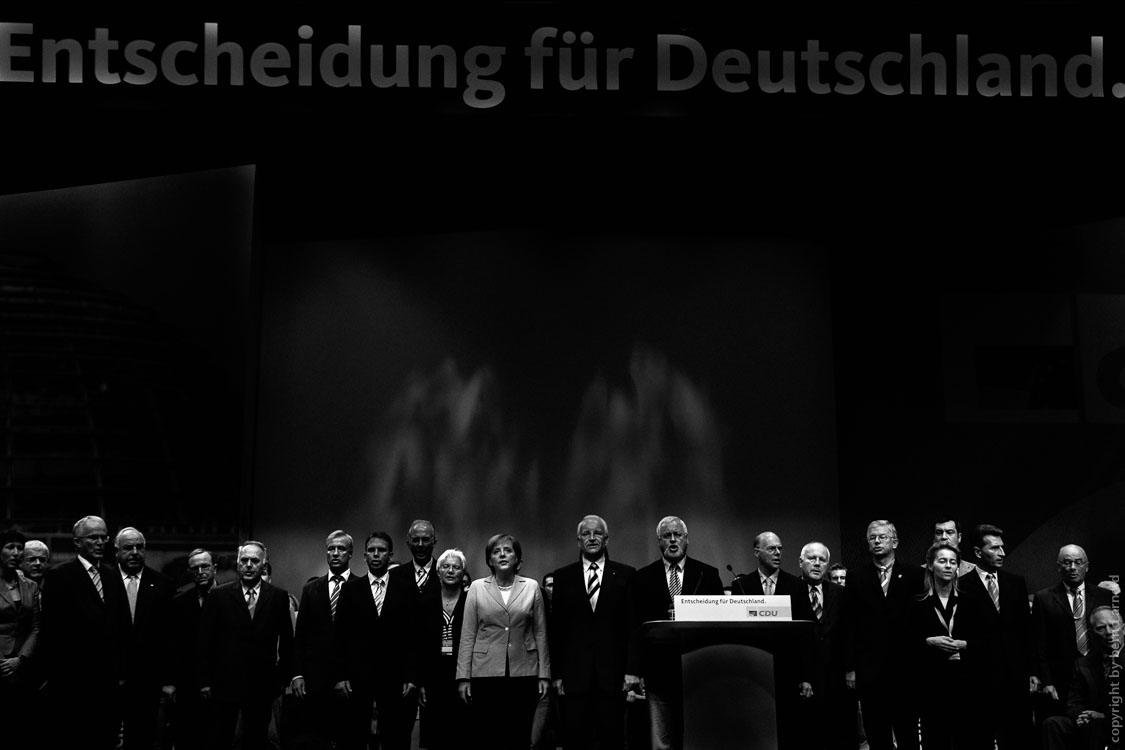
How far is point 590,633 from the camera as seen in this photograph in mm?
7574

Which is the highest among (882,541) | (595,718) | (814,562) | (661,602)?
(882,541)

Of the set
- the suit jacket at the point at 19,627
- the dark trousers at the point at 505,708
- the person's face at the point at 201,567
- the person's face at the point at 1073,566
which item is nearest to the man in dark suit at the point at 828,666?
the person's face at the point at 1073,566

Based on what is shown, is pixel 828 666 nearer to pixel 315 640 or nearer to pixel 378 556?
pixel 378 556

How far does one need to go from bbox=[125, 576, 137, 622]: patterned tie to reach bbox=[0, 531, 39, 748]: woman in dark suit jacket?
55cm

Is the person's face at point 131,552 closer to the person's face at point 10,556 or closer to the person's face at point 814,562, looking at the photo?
the person's face at point 10,556

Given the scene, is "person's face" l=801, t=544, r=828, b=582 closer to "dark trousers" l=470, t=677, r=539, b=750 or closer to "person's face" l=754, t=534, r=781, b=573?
"person's face" l=754, t=534, r=781, b=573

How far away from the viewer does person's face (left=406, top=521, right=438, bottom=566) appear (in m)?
8.29

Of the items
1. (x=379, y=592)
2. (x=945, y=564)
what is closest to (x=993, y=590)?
(x=945, y=564)

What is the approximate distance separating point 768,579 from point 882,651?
735 millimetres

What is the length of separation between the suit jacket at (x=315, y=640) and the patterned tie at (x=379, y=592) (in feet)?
0.76

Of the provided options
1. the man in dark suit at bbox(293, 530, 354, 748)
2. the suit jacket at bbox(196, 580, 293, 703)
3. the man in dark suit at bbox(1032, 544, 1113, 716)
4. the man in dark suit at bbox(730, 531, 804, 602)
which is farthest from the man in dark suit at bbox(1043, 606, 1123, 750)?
the suit jacket at bbox(196, 580, 293, 703)

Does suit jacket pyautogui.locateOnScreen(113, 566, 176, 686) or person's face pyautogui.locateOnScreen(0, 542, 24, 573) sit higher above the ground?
person's face pyautogui.locateOnScreen(0, 542, 24, 573)

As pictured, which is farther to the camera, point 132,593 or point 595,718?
point 132,593

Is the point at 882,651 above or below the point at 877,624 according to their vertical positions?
below
